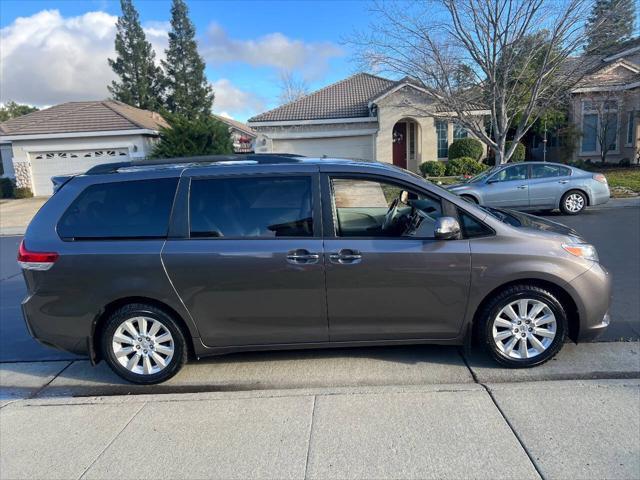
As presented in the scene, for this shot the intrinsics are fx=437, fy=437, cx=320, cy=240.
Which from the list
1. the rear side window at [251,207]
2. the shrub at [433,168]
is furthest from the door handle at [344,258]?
the shrub at [433,168]

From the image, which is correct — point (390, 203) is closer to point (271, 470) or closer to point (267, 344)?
point (267, 344)

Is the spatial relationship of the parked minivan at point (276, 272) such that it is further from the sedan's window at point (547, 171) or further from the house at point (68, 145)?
the house at point (68, 145)

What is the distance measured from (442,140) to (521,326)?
2010 centimetres

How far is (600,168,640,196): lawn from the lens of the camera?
47.0ft

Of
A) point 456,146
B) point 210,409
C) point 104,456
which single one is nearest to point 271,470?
point 210,409

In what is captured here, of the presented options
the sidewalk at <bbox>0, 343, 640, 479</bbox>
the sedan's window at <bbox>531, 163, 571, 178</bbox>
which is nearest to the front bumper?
the sidewalk at <bbox>0, 343, 640, 479</bbox>

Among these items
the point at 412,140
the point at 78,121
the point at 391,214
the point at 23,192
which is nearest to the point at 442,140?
the point at 412,140

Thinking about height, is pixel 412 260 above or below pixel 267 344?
above

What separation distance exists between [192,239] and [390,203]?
191 cm

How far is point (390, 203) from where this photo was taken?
4250mm

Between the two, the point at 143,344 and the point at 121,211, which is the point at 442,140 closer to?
the point at 121,211

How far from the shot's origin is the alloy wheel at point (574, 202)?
10906mm

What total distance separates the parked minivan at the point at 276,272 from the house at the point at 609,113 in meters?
16.5

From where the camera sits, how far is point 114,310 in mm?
3539
